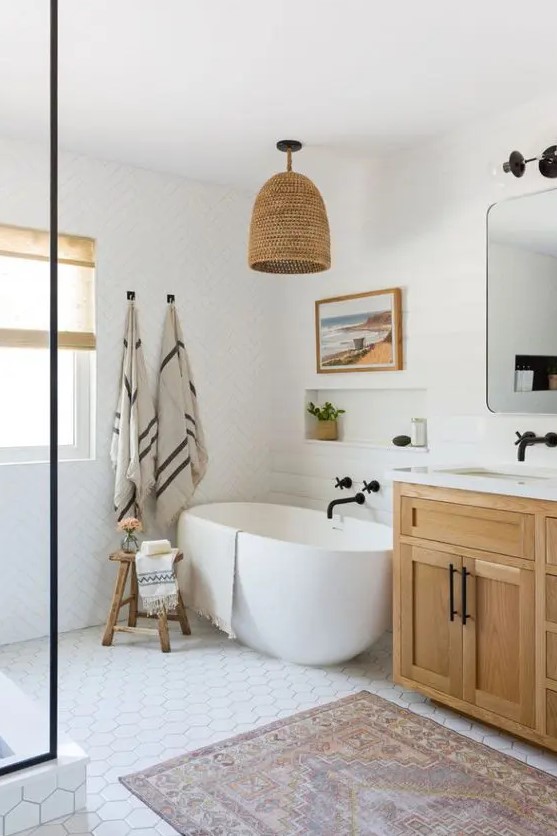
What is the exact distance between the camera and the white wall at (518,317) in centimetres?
304

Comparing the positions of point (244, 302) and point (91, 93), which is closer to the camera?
point (91, 93)

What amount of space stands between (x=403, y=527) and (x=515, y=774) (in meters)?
0.97

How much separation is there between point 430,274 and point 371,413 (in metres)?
0.88

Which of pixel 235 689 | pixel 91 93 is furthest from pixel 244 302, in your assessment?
pixel 235 689

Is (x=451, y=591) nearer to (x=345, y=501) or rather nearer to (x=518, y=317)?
(x=345, y=501)

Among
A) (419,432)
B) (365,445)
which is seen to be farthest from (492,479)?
(365,445)

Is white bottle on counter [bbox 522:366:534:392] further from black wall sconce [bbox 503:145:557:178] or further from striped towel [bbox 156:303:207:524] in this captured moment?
striped towel [bbox 156:303:207:524]

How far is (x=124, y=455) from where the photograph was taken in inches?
150

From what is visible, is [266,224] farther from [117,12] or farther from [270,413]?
[270,413]

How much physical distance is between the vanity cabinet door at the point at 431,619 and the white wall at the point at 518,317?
32.2 inches

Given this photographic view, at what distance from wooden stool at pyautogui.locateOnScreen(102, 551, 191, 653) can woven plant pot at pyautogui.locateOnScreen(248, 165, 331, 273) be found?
1.57 meters

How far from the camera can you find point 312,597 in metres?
3.09

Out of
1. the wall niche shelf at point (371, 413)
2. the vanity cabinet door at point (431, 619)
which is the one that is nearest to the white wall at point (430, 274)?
the wall niche shelf at point (371, 413)

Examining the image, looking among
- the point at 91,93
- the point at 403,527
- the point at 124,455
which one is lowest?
the point at 403,527
